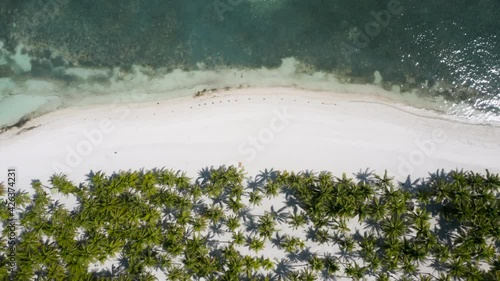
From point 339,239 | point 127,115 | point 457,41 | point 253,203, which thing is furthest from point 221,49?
point 457,41

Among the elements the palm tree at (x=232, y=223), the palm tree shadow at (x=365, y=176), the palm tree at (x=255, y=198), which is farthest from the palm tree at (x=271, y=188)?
the palm tree shadow at (x=365, y=176)

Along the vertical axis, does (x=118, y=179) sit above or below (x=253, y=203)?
above

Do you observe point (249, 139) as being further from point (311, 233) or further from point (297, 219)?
point (311, 233)

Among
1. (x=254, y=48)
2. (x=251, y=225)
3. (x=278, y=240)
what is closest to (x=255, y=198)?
(x=251, y=225)

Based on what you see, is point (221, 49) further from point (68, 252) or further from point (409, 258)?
point (409, 258)

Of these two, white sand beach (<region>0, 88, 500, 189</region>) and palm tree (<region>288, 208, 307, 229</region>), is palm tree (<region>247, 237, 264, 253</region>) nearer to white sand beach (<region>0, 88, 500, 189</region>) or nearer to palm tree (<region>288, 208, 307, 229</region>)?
palm tree (<region>288, 208, 307, 229</region>)
